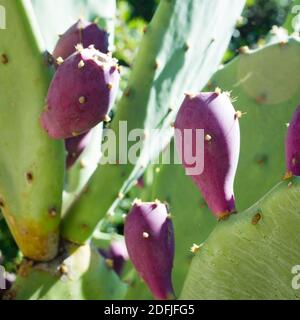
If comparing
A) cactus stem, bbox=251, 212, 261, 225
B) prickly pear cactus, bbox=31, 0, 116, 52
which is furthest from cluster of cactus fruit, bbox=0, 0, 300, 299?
prickly pear cactus, bbox=31, 0, 116, 52

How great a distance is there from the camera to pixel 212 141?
952mm

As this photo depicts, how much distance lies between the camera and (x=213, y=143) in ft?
3.13

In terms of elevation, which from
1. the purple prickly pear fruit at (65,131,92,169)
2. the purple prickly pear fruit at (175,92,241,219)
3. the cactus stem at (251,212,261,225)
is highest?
the purple prickly pear fruit at (175,92,241,219)

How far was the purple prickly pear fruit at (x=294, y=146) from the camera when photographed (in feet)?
2.98

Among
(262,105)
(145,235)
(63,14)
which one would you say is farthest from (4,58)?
(262,105)

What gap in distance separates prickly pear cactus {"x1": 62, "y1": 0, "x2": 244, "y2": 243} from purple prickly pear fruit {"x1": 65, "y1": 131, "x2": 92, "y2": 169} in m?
0.06

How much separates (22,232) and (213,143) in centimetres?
53

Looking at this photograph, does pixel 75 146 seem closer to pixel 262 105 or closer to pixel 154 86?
pixel 154 86

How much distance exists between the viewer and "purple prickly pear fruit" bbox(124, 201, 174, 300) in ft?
3.32

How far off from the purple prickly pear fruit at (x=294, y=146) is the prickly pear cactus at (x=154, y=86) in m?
0.52

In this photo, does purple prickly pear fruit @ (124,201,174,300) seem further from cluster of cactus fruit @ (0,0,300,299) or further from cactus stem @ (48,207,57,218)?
cactus stem @ (48,207,57,218)

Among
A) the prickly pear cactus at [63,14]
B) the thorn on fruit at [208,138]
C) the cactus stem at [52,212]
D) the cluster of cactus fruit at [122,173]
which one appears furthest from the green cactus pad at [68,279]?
the thorn on fruit at [208,138]

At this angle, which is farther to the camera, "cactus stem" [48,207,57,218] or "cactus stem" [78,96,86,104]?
"cactus stem" [48,207,57,218]

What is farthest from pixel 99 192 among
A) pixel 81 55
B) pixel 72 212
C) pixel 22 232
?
pixel 81 55
